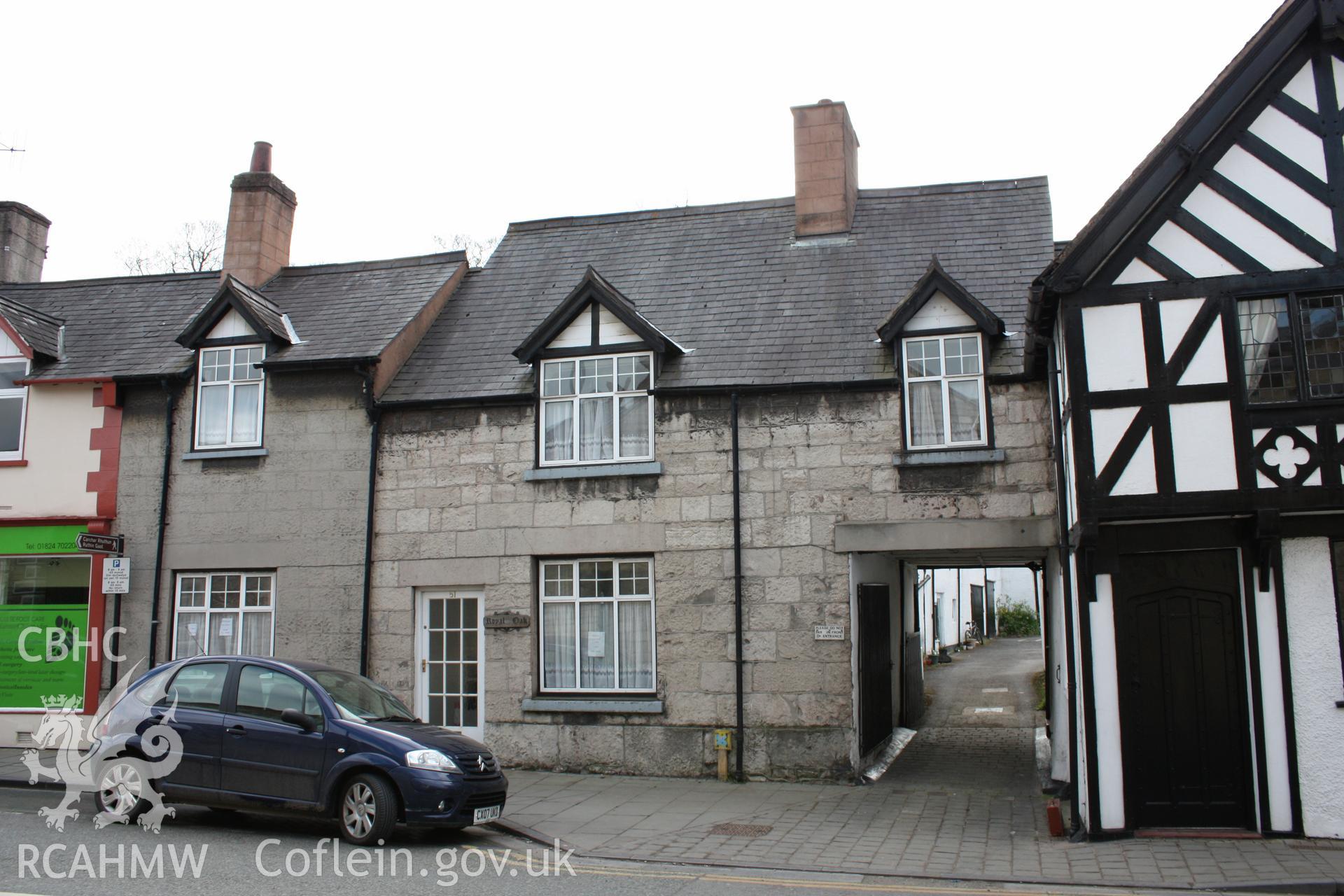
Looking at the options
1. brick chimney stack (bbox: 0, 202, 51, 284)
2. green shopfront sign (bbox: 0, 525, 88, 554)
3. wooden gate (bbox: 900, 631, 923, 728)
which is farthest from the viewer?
brick chimney stack (bbox: 0, 202, 51, 284)

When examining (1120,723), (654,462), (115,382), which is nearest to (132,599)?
(115,382)

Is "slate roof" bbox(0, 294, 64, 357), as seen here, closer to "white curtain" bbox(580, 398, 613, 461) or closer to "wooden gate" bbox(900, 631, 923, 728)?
"white curtain" bbox(580, 398, 613, 461)

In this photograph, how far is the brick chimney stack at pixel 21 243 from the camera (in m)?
20.3

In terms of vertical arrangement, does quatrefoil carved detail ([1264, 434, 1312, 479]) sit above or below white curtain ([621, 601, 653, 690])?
above

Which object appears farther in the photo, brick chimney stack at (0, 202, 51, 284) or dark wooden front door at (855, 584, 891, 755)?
brick chimney stack at (0, 202, 51, 284)

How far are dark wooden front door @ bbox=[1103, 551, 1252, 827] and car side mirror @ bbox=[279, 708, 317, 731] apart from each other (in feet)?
25.2

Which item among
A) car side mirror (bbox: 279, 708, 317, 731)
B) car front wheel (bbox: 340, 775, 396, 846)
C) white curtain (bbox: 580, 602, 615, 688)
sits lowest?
car front wheel (bbox: 340, 775, 396, 846)

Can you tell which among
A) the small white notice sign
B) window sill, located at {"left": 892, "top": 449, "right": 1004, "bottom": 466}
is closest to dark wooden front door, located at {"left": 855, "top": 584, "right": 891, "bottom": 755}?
window sill, located at {"left": 892, "top": 449, "right": 1004, "bottom": 466}

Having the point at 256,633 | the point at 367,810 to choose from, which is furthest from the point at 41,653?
the point at 367,810

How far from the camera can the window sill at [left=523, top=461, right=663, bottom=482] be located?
14508mm

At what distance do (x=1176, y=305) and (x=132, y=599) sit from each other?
1456cm

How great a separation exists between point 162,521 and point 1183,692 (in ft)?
45.5

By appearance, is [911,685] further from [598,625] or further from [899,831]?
[899,831]

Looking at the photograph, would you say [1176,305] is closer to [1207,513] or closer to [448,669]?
[1207,513]
